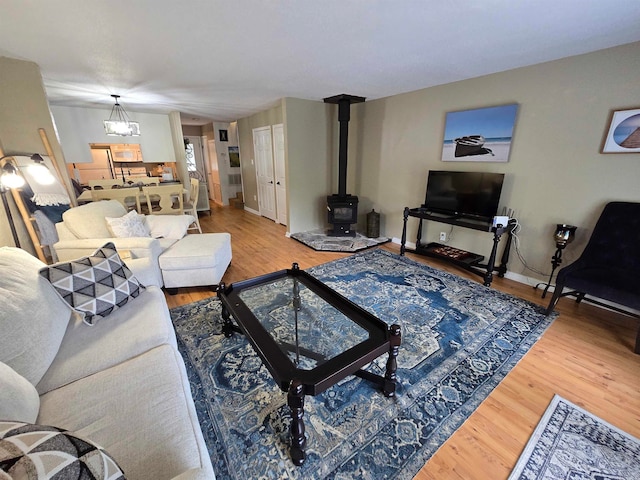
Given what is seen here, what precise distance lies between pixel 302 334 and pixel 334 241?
2.54m

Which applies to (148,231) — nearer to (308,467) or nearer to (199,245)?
(199,245)

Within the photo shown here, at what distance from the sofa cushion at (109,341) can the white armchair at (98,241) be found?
0.53 metres

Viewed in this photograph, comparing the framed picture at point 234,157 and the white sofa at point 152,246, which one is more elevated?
the framed picture at point 234,157

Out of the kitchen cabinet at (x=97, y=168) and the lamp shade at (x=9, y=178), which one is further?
the kitchen cabinet at (x=97, y=168)

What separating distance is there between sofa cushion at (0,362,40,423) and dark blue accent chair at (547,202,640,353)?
3.39 metres

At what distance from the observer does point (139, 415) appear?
39.4 inches

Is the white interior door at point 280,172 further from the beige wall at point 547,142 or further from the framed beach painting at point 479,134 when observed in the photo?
the framed beach painting at point 479,134

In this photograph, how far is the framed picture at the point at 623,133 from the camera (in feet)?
7.16

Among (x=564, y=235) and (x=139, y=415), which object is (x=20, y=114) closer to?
(x=139, y=415)

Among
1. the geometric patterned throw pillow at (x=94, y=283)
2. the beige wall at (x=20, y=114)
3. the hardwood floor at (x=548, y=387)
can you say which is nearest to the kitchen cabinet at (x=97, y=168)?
the beige wall at (x=20, y=114)

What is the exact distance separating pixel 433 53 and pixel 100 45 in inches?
111

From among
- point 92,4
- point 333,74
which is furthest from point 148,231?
point 333,74

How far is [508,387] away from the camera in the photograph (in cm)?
167

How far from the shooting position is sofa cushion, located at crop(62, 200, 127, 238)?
2.41 meters
